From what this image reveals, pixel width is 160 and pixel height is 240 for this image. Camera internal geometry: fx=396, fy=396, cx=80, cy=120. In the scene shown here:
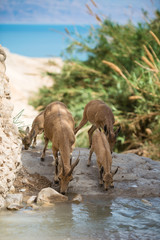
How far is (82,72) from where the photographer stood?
1517 cm

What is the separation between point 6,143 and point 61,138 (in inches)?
50.3

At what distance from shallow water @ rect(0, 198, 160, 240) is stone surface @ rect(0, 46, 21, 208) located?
1.94 ft

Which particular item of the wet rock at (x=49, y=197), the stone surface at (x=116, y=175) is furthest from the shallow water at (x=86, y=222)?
the stone surface at (x=116, y=175)

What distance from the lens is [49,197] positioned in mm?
6656

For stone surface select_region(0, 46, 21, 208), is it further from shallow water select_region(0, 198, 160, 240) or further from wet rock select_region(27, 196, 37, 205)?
shallow water select_region(0, 198, 160, 240)

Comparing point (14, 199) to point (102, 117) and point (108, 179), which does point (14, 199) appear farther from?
point (102, 117)

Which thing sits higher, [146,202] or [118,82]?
[118,82]

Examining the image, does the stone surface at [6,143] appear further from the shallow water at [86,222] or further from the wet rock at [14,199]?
the shallow water at [86,222]

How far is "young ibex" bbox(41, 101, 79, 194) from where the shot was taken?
23.1ft

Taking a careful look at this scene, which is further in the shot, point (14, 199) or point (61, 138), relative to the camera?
point (61, 138)

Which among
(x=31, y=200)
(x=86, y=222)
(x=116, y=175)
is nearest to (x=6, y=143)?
(x=31, y=200)

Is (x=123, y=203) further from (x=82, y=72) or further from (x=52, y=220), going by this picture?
(x=82, y=72)

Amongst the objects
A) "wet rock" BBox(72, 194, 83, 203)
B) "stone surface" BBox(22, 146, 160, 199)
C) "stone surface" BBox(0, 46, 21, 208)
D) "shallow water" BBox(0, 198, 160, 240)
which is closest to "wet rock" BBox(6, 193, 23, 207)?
"stone surface" BBox(0, 46, 21, 208)

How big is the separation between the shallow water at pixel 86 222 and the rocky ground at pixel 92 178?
1.81 ft
